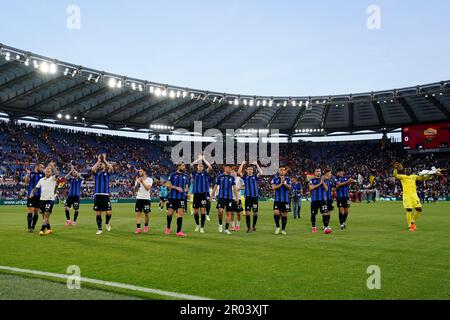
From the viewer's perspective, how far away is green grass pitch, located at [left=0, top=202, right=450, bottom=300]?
5629 mm

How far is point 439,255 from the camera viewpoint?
8.80m

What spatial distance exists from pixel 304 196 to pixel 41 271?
4829 cm

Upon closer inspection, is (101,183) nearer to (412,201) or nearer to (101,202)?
(101,202)

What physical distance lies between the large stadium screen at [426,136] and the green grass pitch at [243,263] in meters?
44.8

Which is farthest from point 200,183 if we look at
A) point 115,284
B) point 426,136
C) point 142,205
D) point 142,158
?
point 426,136

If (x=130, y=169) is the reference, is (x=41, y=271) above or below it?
below

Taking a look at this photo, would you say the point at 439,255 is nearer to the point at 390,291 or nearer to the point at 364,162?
the point at 390,291

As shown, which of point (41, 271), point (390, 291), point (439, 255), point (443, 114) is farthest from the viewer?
point (443, 114)

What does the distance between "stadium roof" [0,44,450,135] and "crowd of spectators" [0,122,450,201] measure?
9.54 ft

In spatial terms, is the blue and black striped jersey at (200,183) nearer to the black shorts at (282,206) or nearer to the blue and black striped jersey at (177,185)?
the blue and black striped jersey at (177,185)

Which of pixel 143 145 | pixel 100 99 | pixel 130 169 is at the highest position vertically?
pixel 100 99

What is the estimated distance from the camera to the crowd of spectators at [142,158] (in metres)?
44.0

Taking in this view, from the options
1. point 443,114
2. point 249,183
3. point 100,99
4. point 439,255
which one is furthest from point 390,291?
point 443,114

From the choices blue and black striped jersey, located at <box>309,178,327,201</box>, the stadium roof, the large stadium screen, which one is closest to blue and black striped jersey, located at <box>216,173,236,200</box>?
blue and black striped jersey, located at <box>309,178,327,201</box>
